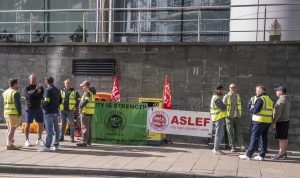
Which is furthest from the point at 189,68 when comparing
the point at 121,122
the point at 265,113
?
the point at 265,113

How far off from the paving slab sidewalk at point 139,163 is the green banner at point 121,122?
501mm

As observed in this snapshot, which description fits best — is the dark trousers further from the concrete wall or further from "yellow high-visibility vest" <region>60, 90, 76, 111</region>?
the concrete wall

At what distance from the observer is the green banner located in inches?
508

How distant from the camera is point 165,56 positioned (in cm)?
1419

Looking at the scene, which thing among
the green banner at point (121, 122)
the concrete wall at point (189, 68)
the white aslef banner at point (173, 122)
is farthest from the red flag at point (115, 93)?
the white aslef banner at point (173, 122)

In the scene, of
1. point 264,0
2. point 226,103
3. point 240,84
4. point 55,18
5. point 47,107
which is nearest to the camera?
point 47,107

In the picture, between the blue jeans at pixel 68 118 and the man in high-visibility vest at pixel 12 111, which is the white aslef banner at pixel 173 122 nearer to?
the blue jeans at pixel 68 118

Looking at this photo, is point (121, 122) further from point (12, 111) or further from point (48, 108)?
point (12, 111)

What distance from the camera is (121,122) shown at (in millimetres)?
12961

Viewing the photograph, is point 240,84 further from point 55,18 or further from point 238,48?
point 55,18

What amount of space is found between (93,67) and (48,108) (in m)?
3.80

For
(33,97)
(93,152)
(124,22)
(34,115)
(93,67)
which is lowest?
(93,152)

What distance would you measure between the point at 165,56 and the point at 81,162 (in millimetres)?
5344

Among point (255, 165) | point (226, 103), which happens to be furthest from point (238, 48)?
point (255, 165)
